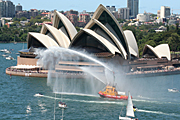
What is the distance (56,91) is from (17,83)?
1216 cm

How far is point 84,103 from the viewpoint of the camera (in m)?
54.6

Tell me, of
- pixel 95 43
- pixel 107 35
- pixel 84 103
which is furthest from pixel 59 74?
pixel 84 103

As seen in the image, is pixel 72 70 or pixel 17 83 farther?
pixel 72 70

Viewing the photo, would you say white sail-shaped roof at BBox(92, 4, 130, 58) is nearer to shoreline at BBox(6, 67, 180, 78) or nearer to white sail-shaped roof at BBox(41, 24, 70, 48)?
shoreline at BBox(6, 67, 180, 78)

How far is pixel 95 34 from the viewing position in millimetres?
85812

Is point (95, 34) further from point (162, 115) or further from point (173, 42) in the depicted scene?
point (173, 42)

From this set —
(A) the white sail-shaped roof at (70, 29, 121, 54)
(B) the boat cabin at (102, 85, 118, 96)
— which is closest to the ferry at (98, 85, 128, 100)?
(B) the boat cabin at (102, 85, 118, 96)

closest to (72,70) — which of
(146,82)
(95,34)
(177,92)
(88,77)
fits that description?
(88,77)

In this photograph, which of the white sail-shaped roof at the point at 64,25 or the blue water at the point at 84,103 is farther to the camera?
the white sail-shaped roof at the point at 64,25

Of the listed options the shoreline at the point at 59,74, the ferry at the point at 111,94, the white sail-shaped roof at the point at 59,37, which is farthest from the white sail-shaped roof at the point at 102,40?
the ferry at the point at 111,94

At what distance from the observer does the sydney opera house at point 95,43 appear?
3312 inches

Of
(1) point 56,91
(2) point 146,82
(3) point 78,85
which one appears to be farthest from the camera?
(2) point 146,82

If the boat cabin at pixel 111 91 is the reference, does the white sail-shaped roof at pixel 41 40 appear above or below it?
above

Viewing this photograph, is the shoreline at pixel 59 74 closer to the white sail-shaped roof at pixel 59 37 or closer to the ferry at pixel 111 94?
the white sail-shaped roof at pixel 59 37
